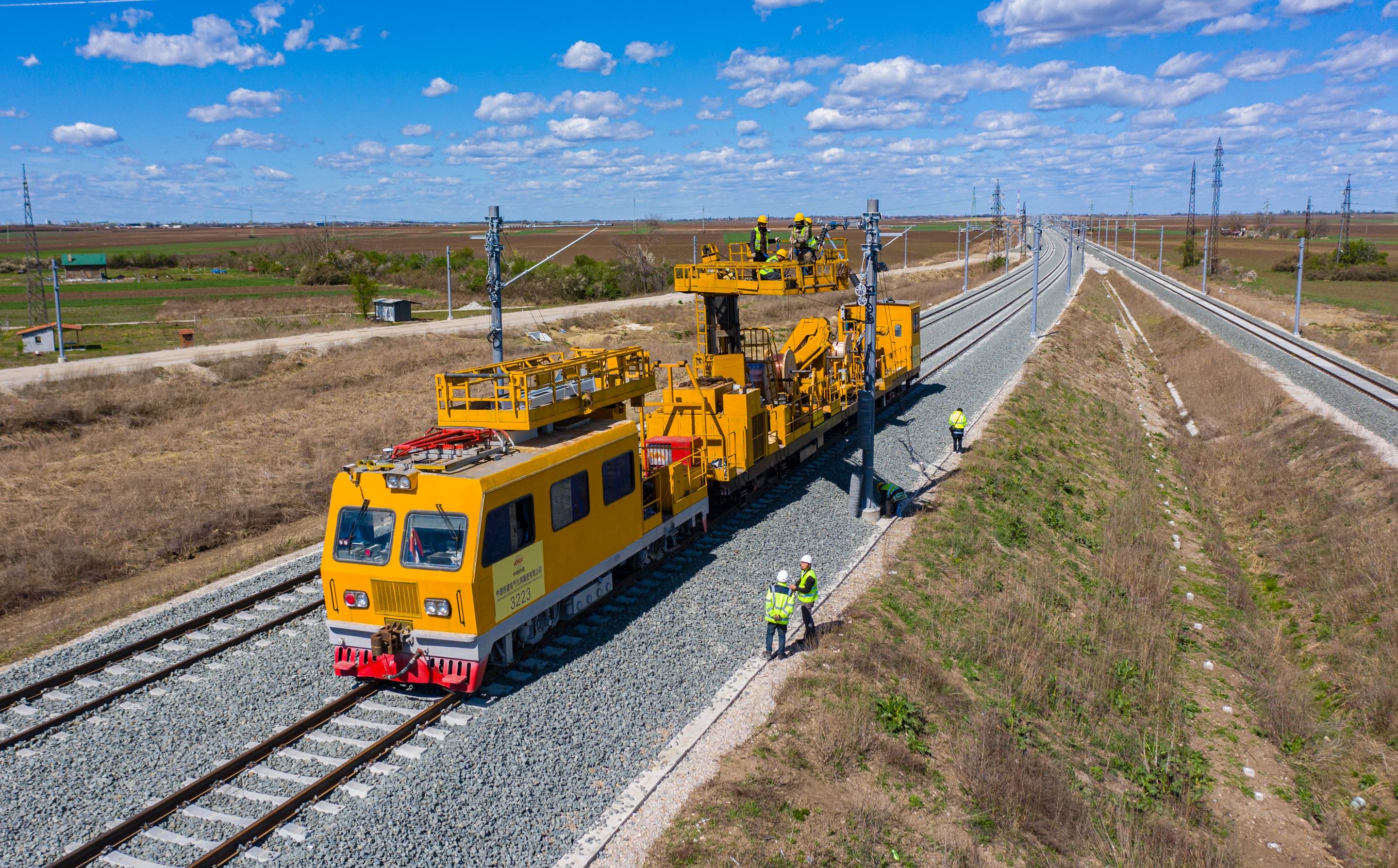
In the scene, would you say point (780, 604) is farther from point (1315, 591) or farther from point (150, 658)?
point (1315, 591)

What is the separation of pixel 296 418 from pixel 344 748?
24305mm

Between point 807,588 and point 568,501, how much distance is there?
3697 mm

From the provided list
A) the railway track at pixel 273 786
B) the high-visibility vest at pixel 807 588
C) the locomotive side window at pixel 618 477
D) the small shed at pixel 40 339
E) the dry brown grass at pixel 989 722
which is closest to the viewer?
the railway track at pixel 273 786

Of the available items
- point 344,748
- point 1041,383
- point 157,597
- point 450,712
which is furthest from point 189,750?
point 1041,383

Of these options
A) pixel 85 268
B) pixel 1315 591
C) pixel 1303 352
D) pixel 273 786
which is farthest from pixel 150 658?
pixel 85 268

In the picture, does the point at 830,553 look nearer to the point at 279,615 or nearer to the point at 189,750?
the point at 279,615

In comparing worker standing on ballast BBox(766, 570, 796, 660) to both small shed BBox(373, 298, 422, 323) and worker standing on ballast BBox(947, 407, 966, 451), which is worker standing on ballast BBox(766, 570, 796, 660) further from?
small shed BBox(373, 298, 422, 323)

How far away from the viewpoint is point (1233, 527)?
25047 millimetres

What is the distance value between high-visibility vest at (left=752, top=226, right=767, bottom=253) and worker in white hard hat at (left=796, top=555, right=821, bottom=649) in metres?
8.88

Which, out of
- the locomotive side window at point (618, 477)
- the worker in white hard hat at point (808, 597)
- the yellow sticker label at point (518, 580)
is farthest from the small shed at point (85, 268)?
the worker in white hard hat at point (808, 597)

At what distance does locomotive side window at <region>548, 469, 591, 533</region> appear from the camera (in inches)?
509

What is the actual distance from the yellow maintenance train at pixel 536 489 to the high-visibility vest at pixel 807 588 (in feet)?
10.2

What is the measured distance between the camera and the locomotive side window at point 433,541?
11.5 m

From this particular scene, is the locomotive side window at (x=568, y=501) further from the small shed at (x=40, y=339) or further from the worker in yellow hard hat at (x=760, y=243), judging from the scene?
the small shed at (x=40, y=339)
